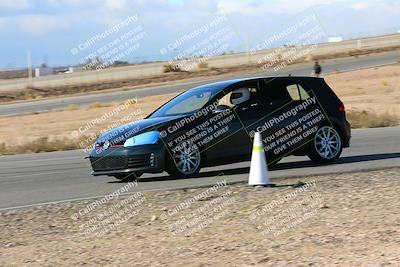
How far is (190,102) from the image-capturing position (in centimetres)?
1380

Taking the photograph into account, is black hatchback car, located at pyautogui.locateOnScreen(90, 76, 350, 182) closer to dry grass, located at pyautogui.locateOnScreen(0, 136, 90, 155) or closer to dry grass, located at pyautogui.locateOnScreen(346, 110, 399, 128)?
dry grass, located at pyautogui.locateOnScreen(0, 136, 90, 155)

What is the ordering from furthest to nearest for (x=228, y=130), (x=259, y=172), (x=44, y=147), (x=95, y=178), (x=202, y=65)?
(x=202, y=65), (x=44, y=147), (x=95, y=178), (x=228, y=130), (x=259, y=172)

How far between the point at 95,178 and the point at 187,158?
6.39 ft

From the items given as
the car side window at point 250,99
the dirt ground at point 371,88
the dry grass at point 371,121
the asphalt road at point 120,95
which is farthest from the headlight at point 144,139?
the asphalt road at point 120,95

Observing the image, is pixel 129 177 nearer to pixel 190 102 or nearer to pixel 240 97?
pixel 190 102

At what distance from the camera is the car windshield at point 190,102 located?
13.5 meters

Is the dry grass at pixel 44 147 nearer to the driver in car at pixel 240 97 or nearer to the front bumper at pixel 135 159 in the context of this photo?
the driver in car at pixel 240 97

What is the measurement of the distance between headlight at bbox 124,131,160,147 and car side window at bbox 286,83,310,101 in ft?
9.26

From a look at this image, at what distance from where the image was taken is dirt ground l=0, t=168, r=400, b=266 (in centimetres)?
745

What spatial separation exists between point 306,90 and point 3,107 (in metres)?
Answer: 38.5

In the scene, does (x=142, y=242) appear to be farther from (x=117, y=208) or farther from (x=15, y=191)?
(x=15, y=191)

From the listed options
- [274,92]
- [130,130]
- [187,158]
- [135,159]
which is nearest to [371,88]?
[274,92]

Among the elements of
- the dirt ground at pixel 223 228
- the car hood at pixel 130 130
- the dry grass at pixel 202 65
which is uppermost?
the dry grass at pixel 202 65

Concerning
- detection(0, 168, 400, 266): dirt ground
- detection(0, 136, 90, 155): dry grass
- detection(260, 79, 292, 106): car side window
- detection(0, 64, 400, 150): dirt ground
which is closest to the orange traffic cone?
detection(0, 168, 400, 266): dirt ground
